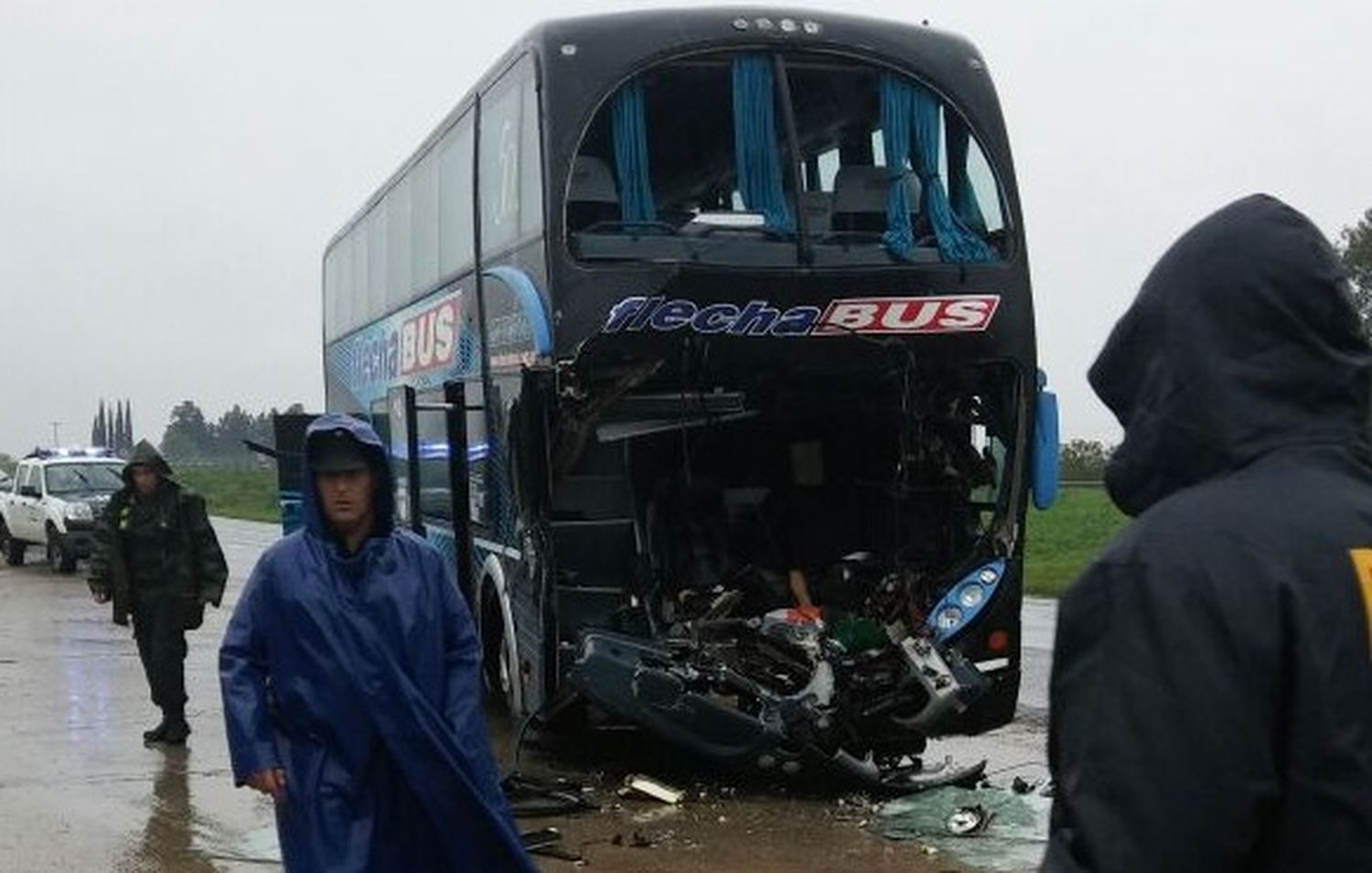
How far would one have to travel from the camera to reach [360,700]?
4453 millimetres

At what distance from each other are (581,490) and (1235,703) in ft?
25.1

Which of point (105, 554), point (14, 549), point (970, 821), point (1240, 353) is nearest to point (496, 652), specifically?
point (105, 554)

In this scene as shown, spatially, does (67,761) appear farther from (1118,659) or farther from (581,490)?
(1118,659)

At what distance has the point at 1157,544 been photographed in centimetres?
176

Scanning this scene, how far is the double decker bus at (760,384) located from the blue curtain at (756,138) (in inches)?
0.4

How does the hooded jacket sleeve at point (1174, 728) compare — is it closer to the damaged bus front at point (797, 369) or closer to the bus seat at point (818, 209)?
the damaged bus front at point (797, 369)

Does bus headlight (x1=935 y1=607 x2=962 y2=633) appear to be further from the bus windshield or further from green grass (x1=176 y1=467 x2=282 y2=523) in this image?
green grass (x1=176 y1=467 x2=282 y2=523)

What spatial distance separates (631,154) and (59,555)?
18870 mm

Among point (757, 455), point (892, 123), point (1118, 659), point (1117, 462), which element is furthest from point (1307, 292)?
point (757, 455)

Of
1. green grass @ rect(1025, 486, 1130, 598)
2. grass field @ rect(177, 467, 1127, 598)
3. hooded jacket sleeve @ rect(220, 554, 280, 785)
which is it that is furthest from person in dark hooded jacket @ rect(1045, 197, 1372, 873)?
green grass @ rect(1025, 486, 1130, 598)

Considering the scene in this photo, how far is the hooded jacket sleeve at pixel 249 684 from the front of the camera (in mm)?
4484

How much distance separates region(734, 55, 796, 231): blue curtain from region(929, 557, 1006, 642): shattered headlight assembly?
84.1 inches

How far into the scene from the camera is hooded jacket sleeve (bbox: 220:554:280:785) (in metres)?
4.48

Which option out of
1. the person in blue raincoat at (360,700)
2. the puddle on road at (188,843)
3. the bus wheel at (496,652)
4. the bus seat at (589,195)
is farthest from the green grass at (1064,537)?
the person in blue raincoat at (360,700)
